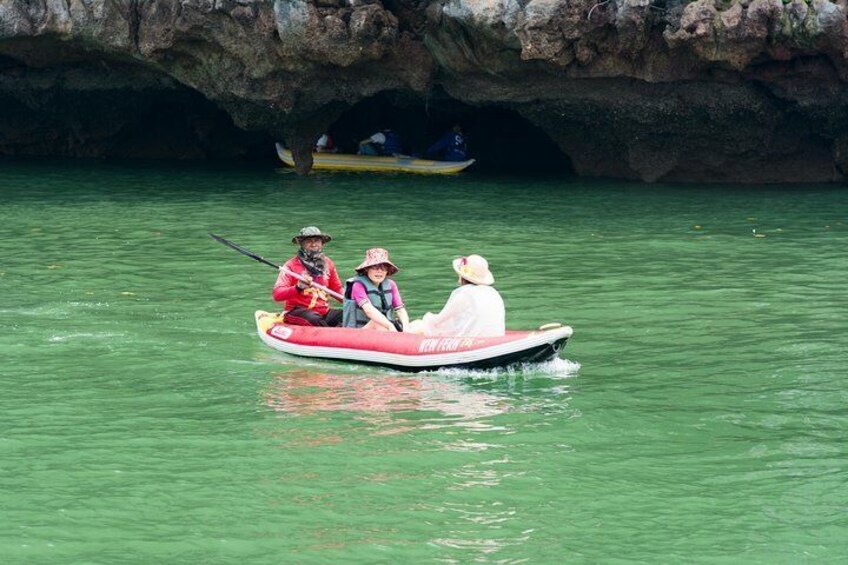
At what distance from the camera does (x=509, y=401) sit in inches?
411

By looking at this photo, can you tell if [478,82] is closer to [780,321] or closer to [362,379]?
[780,321]

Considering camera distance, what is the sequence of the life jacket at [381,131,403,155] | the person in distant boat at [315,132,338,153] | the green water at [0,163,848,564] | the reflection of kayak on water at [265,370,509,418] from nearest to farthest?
the green water at [0,163,848,564]
the reflection of kayak on water at [265,370,509,418]
the life jacket at [381,131,403,155]
the person in distant boat at [315,132,338,153]

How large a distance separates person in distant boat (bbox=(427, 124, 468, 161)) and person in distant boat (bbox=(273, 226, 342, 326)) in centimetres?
1424

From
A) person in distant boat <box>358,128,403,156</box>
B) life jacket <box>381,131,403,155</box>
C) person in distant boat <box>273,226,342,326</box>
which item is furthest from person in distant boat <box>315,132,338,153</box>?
person in distant boat <box>273,226,342,326</box>

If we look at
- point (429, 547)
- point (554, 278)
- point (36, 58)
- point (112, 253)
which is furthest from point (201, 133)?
point (429, 547)

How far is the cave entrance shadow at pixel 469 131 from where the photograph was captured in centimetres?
2956

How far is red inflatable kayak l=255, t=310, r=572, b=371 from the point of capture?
10883 mm

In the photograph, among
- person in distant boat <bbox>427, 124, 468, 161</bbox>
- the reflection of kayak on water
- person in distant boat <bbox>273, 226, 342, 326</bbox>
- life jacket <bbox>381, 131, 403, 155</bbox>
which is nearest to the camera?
the reflection of kayak on water

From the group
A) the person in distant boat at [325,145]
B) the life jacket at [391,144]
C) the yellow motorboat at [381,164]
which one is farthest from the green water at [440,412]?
the person in distant boat at [325,145]

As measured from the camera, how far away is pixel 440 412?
10133 mm

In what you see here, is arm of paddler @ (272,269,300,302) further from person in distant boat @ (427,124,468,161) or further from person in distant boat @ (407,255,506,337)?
person in distant boat @ (427,124,468,161)

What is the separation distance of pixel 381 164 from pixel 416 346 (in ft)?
52.9

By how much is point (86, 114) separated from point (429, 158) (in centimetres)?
786

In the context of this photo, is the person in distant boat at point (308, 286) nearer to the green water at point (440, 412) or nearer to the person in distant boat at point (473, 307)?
the green water at point (440, 412)
